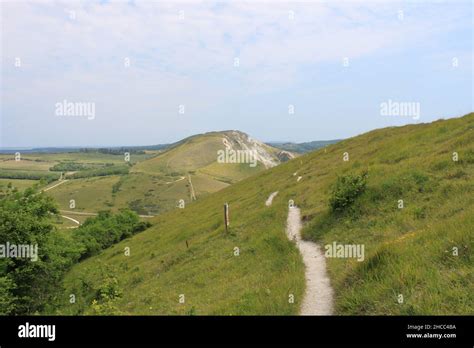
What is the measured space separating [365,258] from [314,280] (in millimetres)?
2180

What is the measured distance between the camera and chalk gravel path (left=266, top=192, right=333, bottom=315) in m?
8.41

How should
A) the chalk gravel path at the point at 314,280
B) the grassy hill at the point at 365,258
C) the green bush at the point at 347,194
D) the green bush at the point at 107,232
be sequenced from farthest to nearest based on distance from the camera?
the green bush at the point at 107,232 < the green bush at the point at 347,194 < the chalk gravel path at the point at 314,280 < the grassy hill at the point at 365,258

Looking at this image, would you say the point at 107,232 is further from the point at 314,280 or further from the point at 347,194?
the point at 314,280

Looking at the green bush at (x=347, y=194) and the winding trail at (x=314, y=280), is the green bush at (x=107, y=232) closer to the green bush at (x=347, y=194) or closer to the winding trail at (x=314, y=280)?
the winding trail at (x=314, y=280)

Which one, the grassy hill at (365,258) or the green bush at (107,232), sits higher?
the grassy hill at (365,258)

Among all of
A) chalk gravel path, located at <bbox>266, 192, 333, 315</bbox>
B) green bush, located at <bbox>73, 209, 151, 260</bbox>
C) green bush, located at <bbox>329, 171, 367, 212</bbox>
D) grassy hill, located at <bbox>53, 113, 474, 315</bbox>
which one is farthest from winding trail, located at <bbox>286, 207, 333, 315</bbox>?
green bush, located at <bbox>73, 209, 151, 260</bbox>

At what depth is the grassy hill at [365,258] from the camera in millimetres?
7441

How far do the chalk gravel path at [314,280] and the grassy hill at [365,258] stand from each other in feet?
0.92

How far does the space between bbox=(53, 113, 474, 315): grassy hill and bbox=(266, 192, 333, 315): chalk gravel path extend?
28 centimetres

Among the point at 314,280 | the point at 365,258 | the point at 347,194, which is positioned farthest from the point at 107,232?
the point at 365,258

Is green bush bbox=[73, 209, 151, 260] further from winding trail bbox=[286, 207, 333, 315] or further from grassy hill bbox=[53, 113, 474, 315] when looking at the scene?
winding trail bbox=[286, 207, 333, 315]

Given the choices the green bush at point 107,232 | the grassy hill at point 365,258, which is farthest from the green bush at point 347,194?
the green bush at point 107,232
